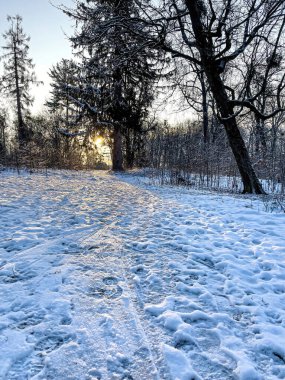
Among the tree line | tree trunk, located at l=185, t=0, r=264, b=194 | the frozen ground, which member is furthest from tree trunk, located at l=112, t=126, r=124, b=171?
the frozen ground

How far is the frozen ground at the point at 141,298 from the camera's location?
2.00 meters

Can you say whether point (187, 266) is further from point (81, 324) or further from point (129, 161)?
point (129, 161)

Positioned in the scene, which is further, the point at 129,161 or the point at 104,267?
the point at 129,161

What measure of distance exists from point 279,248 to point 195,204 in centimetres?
327

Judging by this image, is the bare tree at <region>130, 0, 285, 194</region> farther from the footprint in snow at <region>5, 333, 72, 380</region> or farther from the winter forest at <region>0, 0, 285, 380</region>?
the footprint in snow at <region>5, 333, 72, 380</region>

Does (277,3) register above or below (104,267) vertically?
above

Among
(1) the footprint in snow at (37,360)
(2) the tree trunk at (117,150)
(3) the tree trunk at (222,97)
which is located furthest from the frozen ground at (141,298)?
(2) the tree trunk at (117,150)

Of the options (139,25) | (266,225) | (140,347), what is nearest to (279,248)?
(266,225)

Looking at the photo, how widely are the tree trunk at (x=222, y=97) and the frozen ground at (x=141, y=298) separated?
13.8ft

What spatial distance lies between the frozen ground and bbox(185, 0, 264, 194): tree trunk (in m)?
4.20

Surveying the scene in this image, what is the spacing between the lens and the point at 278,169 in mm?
11422

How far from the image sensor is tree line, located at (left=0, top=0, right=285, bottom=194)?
9.05 meters

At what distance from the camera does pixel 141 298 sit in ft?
9.34

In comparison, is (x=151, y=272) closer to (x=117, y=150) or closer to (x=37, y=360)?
(x=37, y=360)
